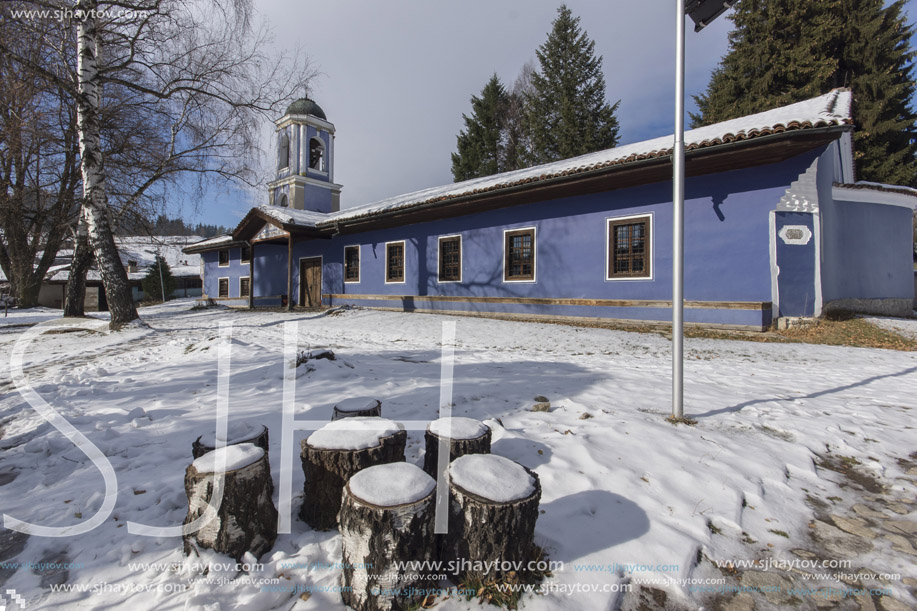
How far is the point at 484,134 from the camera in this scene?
2819 centimetres

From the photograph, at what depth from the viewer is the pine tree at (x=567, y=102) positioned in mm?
23703

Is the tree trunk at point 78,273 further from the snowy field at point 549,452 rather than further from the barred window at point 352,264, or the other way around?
the barred window at point 352,264

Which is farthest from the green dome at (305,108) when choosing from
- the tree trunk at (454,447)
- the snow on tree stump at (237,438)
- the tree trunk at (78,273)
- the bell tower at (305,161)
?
the tree trunk at (454,447)

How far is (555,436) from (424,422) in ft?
3.74

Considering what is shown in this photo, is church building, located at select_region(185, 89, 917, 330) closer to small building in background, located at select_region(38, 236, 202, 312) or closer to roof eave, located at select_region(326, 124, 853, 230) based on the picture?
roof eave, located at select_region(326, 124, 853, 230)

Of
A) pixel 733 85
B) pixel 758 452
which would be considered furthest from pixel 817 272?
pixel 733 85

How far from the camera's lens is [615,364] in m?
5.71

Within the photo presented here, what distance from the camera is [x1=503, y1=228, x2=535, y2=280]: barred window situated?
11.4 m

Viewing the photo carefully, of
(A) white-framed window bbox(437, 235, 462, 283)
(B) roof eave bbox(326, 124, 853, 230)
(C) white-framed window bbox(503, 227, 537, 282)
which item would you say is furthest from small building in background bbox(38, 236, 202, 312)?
(C) white-framed window bbox(503, 227, 537, 282)

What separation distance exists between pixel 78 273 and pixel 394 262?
1007cm

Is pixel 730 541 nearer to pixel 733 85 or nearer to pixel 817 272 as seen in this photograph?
pixel 817 272

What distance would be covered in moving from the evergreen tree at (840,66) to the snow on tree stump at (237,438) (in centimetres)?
2387

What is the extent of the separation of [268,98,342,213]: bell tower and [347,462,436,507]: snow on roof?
70.6 feet

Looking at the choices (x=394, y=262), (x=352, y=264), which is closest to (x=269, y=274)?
(x=352, y=264)
